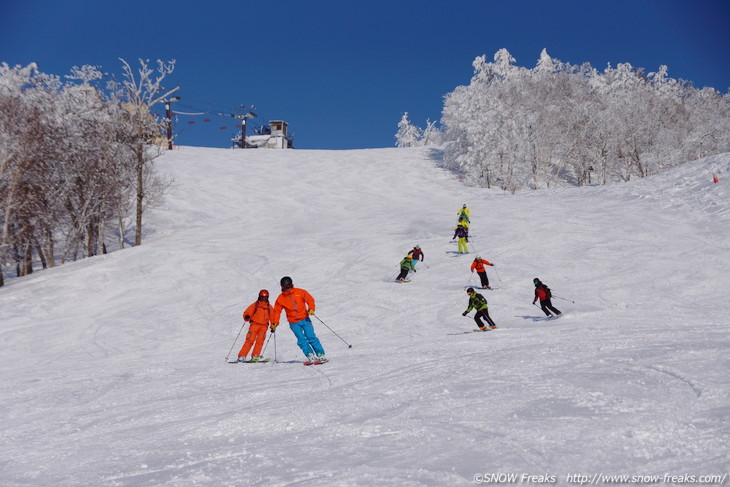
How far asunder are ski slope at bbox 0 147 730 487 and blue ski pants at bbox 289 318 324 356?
48cm

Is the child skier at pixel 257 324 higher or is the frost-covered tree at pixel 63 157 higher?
the frost-covered tree at pixel 63 157

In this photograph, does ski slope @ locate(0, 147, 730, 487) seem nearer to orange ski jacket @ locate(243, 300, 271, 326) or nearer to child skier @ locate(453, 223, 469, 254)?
child skier @ locate(453, 223, 469, 254)

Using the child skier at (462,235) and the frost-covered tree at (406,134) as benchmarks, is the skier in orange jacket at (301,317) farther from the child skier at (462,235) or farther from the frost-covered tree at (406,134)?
the frost-covered tree at (406,134)

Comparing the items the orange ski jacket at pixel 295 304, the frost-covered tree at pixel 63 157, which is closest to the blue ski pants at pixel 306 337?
the orange ski jacket at pixel 295 304

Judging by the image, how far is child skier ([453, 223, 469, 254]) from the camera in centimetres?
2117

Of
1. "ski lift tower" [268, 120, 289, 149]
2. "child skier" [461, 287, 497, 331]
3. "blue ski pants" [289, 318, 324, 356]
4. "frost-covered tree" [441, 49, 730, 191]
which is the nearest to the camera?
"blue ski pants" [289, 318, 324, 356]

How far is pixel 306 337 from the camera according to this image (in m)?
9.27

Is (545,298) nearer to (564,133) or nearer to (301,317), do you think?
(301,317)

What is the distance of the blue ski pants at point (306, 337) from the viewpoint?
9.14m

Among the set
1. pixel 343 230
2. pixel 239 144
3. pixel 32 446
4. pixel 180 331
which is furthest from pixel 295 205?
pixel 239 144

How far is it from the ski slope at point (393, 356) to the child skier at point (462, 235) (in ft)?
1.83

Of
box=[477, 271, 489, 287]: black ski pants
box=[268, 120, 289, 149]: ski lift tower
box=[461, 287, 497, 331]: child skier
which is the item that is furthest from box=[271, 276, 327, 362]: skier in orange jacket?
box=[268, 120, 289, 149]: ski lift tower

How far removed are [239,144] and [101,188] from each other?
57.7m

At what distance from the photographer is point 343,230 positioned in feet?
95.2
